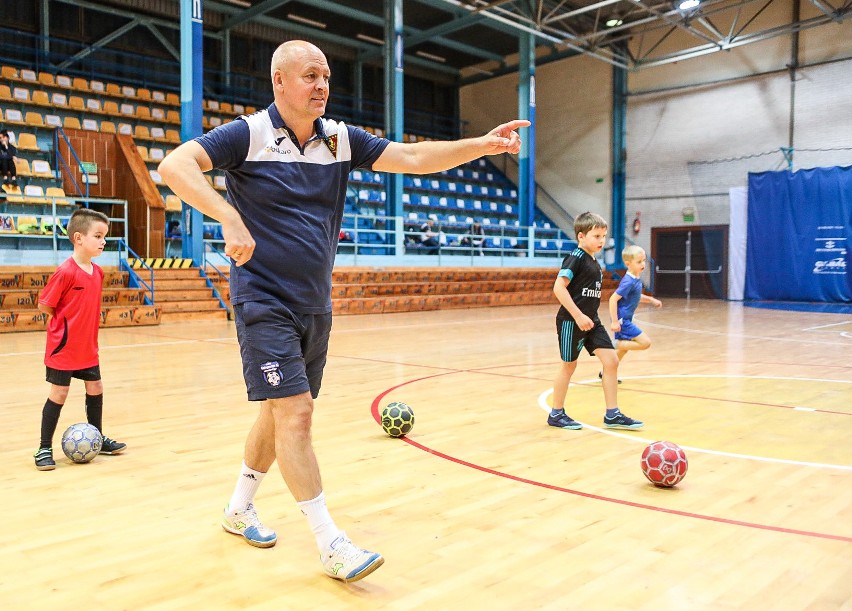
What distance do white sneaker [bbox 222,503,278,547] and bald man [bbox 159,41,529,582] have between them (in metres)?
0.34

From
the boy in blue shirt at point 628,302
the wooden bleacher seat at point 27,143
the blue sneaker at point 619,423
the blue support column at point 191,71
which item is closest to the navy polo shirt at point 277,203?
the blue sneaker at point 619,423

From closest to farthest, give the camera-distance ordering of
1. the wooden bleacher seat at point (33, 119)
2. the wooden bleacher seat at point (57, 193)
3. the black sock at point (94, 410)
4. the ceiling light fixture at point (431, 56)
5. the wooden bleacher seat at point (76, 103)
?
the black sock at point (94, 410)
the wooden bleacher seat at point (57, 193)
the wooden bleacher seat at point (33, 119)
the wooden bleacher seat at point (76, 103)
the ceiling light fixture at point (431, 56)

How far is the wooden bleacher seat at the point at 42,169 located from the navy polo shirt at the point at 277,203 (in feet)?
49.3

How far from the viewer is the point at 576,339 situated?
4566 mm

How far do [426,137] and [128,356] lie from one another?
20.3m

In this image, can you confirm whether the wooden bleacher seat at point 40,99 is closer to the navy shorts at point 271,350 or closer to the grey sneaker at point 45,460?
the grey sneaker at point 45,460

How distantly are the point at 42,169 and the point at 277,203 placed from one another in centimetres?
1551

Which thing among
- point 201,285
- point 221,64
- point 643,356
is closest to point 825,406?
point 643,356

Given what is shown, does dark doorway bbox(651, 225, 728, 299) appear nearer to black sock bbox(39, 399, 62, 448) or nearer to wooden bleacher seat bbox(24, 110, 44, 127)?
wooden bleacher seat bbox(24, 110, 44, 127)

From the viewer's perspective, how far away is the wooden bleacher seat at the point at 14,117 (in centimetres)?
1592

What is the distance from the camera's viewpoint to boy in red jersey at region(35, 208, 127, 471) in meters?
3.65

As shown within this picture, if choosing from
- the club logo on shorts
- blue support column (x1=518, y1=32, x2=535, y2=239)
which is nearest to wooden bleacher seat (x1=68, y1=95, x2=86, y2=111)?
blue support column (x1=518, y1=32, x2=535, y2=239)

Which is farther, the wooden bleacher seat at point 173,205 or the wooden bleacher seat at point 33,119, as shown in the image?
the wooden bleacher seat at point 173,205

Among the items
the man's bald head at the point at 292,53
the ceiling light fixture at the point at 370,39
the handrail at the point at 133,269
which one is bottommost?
the handrail at the point at 133,269
